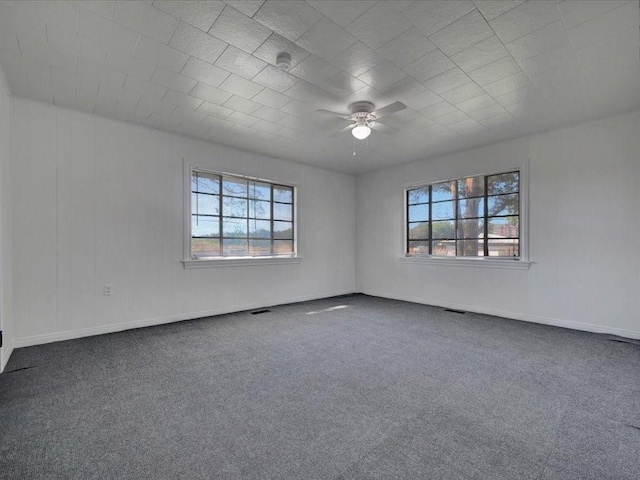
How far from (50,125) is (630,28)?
5.36 metres

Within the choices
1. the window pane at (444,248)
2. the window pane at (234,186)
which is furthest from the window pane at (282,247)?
the window pane at (444,248)

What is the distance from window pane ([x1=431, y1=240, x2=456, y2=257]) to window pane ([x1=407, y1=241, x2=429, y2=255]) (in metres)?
0.14

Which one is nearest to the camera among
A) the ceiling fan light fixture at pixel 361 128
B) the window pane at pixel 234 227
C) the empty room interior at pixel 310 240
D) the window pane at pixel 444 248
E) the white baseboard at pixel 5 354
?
A: the empty room interior at pixel 310 240

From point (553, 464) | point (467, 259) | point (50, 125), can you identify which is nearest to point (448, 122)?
point (467, 259)

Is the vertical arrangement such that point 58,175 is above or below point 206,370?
above

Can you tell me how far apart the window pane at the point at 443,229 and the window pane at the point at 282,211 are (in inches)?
104

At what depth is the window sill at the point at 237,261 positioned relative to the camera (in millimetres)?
4554

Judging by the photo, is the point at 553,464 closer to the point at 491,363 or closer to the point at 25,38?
the point at 491,363

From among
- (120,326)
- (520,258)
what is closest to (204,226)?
(120,326)

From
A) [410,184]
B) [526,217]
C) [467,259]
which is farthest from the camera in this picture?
[410,184]

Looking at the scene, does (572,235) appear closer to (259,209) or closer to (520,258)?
(520,258)

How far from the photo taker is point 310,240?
19.9ft

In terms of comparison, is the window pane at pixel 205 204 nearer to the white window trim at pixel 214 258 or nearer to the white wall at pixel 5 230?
the white window trim at pixel 214 258

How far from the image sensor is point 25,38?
Answer: 90.7 inches
